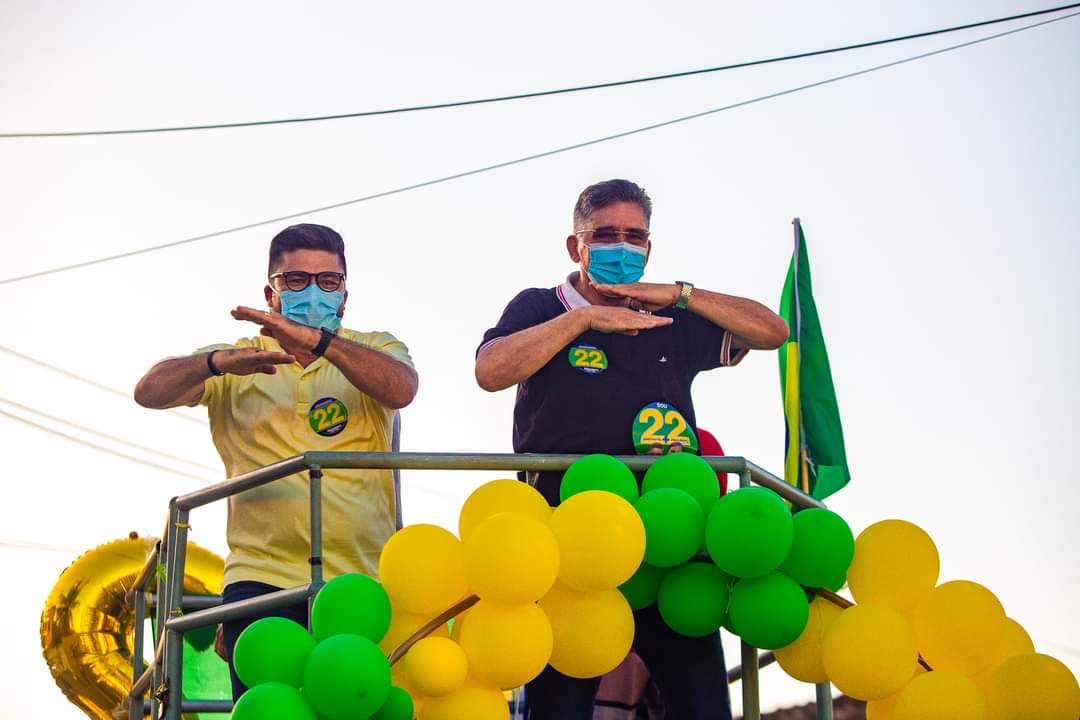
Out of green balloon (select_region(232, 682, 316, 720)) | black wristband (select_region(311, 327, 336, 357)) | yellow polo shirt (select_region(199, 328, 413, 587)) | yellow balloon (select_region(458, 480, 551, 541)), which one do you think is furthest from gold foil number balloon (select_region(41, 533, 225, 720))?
green balloon (select_region(232, 682, 316, 720))

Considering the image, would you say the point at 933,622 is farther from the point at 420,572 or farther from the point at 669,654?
the point at 420,572

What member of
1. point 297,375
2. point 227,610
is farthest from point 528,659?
point 297,375

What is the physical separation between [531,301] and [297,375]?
2.72 feet

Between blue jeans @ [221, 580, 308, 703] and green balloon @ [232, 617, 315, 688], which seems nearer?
green balloon @ [232, 617, 315, 688]

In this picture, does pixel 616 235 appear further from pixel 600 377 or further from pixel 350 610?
pixel 350 610

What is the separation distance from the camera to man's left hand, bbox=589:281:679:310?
14.5 ft

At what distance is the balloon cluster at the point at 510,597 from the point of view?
3.50 m

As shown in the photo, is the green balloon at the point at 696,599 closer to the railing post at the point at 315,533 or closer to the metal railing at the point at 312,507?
the metal railing at the point at 312,507

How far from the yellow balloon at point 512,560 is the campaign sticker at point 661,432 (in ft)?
2.49

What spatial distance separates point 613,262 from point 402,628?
4.85 ft

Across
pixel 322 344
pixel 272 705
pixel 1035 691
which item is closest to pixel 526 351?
pixel 322 344

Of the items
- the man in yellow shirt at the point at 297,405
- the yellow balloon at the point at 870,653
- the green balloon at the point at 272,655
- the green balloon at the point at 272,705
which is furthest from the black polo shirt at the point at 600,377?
the green balloon at the point at 272,705

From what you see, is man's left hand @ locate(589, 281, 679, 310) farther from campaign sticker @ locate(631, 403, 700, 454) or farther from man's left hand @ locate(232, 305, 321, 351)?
man's left hand @ locate(232, 305, 321, 351)

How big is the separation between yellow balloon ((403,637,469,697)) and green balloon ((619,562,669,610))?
22.0 inches
